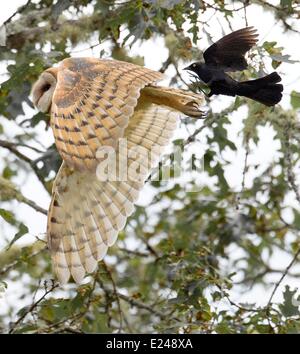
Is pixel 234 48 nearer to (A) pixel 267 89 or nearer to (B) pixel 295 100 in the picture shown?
(A) pixel 267 89

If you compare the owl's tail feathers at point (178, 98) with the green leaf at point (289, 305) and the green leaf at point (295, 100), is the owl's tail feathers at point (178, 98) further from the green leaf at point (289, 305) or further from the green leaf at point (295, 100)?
the green leaf at point (289, 305)

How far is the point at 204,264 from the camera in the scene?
4031 mm

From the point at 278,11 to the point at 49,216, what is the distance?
1162mm

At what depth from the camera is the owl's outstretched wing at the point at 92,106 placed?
3.01 metres

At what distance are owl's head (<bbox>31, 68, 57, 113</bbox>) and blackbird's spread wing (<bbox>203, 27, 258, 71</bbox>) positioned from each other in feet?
1.88

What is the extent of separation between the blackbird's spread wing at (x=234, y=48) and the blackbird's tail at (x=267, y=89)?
0.22 feet

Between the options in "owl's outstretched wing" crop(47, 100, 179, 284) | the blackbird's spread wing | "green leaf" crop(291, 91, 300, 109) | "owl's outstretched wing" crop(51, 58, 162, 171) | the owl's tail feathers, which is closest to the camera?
"owl's outstretched wing" crop(51, 58, 162, 171)

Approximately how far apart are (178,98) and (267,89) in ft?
1.26

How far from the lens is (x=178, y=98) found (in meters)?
3.52

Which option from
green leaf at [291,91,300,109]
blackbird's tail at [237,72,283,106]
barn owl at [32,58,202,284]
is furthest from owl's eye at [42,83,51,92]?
green leaf at [291,91,300,109]

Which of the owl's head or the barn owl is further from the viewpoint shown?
the owl's head

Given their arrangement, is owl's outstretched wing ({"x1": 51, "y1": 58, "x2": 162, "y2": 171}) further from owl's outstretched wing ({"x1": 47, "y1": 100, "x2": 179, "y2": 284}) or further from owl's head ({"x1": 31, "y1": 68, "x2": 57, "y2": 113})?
owl's outstretched wing ({"x1": 47, "y1": 100, "x2": 179, "y2": 284})

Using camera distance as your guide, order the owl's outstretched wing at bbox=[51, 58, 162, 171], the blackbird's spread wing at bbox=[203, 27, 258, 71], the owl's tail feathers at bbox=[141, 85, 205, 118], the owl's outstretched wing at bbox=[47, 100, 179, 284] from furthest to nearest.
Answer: the owl's tail feathers at bbox=[141, 85, 205, 118] < the owl's outstretched wing at bbox=[47, 100, 179, 284] < the blackbird's spread wing at bbox=[203, 27, 258, 71] < the owl's outstretched wing at bbox=[51, 58, 162, 171]

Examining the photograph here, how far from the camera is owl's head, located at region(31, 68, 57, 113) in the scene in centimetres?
352
